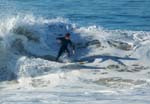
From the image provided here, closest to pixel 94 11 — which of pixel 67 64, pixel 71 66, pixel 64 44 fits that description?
pixel 64 44

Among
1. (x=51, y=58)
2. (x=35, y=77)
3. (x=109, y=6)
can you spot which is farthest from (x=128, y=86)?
(x=109, y=6)

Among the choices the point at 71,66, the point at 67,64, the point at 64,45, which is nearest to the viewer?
the point at 71,66

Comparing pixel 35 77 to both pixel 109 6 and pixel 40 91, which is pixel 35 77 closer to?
pixel 40 91

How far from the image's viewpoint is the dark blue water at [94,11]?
35406 mm

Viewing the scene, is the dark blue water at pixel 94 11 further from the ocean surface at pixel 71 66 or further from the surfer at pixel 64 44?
the surfer at pixel 64 44

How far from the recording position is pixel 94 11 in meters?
40.7

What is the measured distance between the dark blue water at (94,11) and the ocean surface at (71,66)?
7.07 meters

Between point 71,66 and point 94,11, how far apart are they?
62.6 feet

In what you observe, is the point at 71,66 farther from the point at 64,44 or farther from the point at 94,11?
the point at 94,11

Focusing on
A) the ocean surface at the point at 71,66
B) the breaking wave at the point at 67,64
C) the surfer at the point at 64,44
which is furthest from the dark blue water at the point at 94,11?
the surfer at the point at 64,44

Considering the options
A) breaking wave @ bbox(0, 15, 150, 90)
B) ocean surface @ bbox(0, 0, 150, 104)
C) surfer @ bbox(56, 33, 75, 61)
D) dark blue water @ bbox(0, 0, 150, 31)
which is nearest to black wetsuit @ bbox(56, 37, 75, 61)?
surfer @ bbox(56, 33, 75, 61)

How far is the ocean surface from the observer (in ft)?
60.3

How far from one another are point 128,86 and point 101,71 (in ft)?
6.96

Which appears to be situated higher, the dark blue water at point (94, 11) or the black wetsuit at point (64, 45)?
the black wetsuit at point (64, 45)
